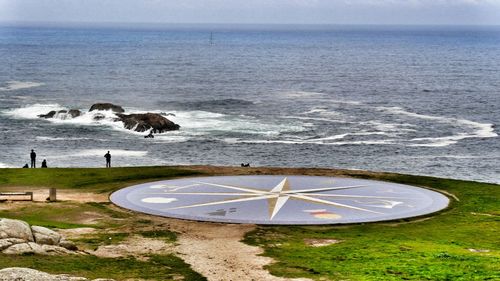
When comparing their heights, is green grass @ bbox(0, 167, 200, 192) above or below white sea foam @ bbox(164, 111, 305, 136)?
above

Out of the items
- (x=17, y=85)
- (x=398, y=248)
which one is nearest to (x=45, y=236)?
(x=398, y=248)

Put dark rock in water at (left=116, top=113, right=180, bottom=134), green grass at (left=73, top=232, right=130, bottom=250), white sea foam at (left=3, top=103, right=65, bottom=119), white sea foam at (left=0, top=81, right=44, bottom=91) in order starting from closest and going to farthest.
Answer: green grass at (left=73, top=232, right=130, bottom=250), dark rock in water at (left=116, top=113, right=180, bottom=134), white sea foam at (left=3, top=103, right=65, bottom=119), white sea foam at (left=0, top=81, right=44, bottom=91)

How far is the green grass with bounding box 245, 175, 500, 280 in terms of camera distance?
119ft

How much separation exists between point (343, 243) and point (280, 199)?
1048cm

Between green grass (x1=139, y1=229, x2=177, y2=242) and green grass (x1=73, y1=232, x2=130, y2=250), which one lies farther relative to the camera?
green grass (x1=139, y1=229, x2=177, y2=242)

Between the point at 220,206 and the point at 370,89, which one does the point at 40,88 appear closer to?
the point at 370,89

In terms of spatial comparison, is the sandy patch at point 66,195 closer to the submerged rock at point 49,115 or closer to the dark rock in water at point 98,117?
the dark rock in water at point 98,117

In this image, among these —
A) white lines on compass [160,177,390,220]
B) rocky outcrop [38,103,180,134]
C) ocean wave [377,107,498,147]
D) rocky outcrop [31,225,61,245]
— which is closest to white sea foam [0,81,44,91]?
rocky outcrop [38,103,180,134]

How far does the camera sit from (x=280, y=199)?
172 feet

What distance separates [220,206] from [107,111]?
278ft

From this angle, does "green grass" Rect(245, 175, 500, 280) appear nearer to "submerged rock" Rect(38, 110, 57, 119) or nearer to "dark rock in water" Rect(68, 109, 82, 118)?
"dark rock in water" Rect(68, 109, 82, 118)

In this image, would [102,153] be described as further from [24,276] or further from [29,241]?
[24,276]

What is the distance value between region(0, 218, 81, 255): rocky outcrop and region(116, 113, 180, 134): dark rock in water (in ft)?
255

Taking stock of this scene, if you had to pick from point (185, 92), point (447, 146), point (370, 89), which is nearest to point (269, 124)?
point (447, 146)
